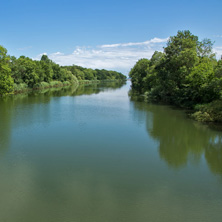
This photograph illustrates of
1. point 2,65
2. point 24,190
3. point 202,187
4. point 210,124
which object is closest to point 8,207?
point 24,190

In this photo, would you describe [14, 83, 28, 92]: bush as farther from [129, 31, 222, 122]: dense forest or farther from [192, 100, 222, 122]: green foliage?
[192, 100, 222, 122]: green foliage

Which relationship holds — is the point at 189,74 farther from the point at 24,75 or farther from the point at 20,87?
the point at 24,75

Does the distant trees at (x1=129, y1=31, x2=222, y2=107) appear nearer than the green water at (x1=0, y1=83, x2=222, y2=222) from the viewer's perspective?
No

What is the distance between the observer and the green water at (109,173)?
289 inches

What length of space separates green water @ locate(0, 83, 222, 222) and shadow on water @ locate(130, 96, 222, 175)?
0.06 metres

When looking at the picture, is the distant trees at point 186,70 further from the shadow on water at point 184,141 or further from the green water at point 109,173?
the green water at point 109,173

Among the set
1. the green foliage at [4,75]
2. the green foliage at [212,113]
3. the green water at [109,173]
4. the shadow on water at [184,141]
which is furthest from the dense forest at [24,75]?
the green foliage at [212,113]

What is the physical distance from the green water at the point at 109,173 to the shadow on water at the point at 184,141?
6 cm

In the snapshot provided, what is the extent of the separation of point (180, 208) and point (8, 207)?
5893mm

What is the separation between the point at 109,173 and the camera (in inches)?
400

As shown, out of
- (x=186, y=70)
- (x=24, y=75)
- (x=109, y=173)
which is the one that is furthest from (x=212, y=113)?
(x=24, y=75)

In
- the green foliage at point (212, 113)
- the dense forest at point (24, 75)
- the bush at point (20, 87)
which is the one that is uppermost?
the dense forest at point (24, 75)

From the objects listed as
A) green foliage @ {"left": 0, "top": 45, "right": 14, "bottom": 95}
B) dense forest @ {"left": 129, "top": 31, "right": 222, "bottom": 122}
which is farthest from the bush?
dense forest @ {"left": 129, "top": 31, "right": 222, "bottom": 122}

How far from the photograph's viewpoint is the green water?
A: 24.1ft
